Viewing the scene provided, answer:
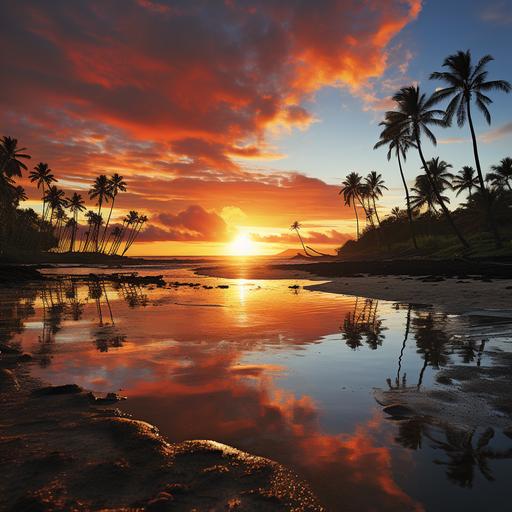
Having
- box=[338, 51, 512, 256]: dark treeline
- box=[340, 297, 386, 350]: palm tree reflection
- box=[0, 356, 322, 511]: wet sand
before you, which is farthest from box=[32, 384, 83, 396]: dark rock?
box=[338, 51, 512, 256]: dark treeline

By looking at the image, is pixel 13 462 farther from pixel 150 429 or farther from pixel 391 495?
pixel 391 495

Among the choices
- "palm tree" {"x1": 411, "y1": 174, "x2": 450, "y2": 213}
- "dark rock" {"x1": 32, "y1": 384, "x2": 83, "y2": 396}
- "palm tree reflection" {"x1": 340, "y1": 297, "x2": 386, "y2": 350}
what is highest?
"palm tree" {"x1": 411, "y1": 174, "x2": 450, "y2": 213}

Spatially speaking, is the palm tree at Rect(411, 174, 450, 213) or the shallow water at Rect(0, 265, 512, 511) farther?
the palm tree at Rect(411, 174, 450, 213)

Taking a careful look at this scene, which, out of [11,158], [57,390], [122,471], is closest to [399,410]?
[122,471]

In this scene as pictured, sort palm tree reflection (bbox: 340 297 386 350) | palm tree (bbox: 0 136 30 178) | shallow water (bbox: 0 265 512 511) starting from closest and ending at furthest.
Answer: shallow water (bbox: 0 265 512 511) → palm tree reflection (bbox: 340 297 386 350) → palm tree (bbox: 0 136 30 178)

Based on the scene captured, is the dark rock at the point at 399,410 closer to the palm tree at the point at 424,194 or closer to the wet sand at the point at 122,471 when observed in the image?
the wet sand at the point at 122,471

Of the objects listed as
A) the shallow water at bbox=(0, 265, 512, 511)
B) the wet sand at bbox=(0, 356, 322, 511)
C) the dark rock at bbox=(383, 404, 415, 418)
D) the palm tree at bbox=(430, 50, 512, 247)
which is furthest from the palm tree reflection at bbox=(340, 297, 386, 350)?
the palm tree at bbox=(430, 50, 512, 247)

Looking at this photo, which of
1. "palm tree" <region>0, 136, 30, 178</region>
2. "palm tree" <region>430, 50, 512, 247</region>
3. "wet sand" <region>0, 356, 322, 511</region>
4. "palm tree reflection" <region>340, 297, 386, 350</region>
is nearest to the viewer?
"wet sand" <region>0, 356, 322, 511</region>

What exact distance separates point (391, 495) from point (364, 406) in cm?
171

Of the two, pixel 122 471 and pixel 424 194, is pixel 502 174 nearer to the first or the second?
pixel 424 194

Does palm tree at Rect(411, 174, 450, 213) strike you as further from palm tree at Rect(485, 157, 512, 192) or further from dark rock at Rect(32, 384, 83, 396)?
dark rock at Rect(32, 384, 83, 396)

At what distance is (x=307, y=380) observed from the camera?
5391mm

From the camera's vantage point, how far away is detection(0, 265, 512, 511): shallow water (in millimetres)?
2893

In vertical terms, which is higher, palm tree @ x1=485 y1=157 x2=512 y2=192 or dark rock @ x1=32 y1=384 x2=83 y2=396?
palm tree @ x1=485 y1=157 x2=512 y2=192
